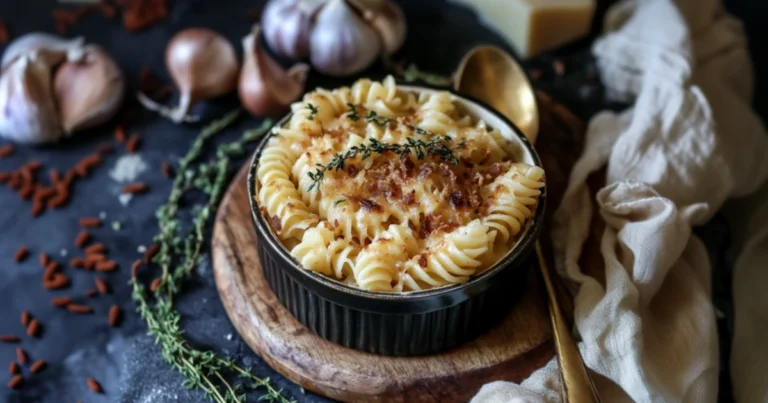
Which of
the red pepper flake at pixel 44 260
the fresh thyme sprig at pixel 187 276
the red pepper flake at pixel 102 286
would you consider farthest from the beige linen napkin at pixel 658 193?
the red pepper flake at pixel 44 260

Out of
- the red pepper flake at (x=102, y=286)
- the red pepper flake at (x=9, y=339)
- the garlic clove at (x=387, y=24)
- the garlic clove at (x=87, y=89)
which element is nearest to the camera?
the red pepper flake at (x=9, y=339)

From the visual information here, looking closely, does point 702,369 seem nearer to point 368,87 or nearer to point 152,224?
point 368,87

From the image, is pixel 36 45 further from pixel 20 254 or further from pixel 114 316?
pixel 114 316

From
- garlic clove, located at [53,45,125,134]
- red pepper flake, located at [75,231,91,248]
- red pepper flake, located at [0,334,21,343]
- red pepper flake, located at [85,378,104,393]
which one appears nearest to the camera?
red pepper flake, located at [85,378,104,393]

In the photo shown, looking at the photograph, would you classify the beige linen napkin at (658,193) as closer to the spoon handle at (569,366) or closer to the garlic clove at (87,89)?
the spoon handle at (569,366)

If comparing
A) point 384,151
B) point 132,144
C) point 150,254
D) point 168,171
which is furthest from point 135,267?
point 384,151

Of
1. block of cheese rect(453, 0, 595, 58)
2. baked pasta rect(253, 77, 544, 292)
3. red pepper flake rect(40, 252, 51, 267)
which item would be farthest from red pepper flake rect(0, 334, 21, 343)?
block of cheese rect(453, 0, 595, 58)

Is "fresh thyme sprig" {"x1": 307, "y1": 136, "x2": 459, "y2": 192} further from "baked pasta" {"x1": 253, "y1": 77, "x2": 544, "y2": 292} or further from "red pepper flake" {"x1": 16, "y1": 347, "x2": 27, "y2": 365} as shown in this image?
"red pepper flake" {"x1": 16, "y1": 347, "x2": 27, "y2": 365}
